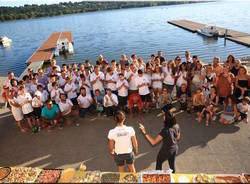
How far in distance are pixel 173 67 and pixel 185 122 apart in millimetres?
2180

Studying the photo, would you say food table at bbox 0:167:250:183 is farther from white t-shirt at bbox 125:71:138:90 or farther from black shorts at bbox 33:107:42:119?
white t-shirt at bbox 125:71:138:90

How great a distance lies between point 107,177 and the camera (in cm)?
377

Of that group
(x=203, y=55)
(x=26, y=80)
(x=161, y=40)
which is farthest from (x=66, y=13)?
(x=26, y=80)

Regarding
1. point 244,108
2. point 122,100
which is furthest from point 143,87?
point 244,108

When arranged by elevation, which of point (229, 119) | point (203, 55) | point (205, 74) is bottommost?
point (203, 55)

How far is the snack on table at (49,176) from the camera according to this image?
12.5 ft

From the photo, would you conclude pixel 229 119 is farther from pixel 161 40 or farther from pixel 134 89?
pixel 161 40

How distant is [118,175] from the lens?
3.83m

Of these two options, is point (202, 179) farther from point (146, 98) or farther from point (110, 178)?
point (146, 98)

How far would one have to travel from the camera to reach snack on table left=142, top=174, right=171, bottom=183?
11.9 feet

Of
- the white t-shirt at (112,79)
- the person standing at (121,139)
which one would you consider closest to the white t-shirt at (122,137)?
the person standing at (121,139)

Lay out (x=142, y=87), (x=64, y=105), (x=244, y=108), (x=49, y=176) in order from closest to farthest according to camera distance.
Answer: (x=49, y=176), (x=244, y=108), (x=64, y=105), (x=142, y=87)

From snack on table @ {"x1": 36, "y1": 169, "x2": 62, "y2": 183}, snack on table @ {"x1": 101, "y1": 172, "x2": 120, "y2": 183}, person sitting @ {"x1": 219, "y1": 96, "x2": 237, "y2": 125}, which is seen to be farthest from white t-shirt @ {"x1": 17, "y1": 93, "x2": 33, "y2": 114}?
person sitting @ {"x1": 219, "y1": 96, "x2": 237, "y2": 125}

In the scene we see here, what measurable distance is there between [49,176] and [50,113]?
3.64 metres
